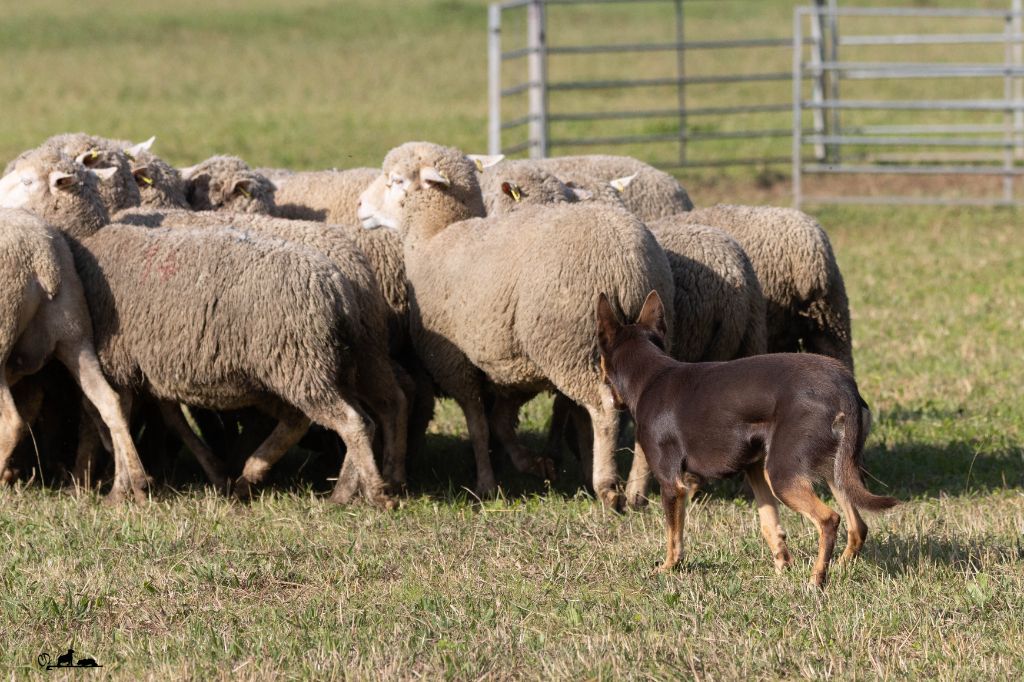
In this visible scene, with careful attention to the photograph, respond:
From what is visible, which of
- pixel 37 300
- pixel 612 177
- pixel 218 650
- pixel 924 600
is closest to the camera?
pixel 218 650

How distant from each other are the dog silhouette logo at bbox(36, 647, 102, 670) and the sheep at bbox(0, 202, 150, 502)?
1.91 meters

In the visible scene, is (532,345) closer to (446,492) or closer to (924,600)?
(446,492)

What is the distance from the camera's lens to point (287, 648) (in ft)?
14.4

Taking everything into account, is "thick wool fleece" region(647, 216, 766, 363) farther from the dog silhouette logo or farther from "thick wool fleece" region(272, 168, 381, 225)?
the dog silhouette logo

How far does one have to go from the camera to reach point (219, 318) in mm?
6121

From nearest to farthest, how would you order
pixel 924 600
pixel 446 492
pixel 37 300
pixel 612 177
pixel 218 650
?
pixel 218 650, pixel 924 600, pixel 37 300, pixel 446 492, pixel 612 177

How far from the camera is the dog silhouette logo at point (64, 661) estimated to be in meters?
4.31

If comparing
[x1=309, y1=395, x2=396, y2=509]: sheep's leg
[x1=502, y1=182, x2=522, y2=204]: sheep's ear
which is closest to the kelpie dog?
[x1=309, y1=395, x2=396, y2=509]: sheep's leg

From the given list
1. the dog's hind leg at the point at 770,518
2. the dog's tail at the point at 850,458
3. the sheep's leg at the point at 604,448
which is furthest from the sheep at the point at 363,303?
the dog's tail at the point at 850,458

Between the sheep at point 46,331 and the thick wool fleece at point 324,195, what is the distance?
2044 mm

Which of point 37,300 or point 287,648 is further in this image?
point 37,300

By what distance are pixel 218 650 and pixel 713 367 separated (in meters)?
1.86

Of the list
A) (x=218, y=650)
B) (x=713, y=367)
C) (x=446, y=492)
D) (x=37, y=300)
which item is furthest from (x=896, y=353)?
(x=218, y=650)

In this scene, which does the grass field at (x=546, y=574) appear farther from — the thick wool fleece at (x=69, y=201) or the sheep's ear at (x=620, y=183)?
the sheep's ear at (x=620, y=183)
